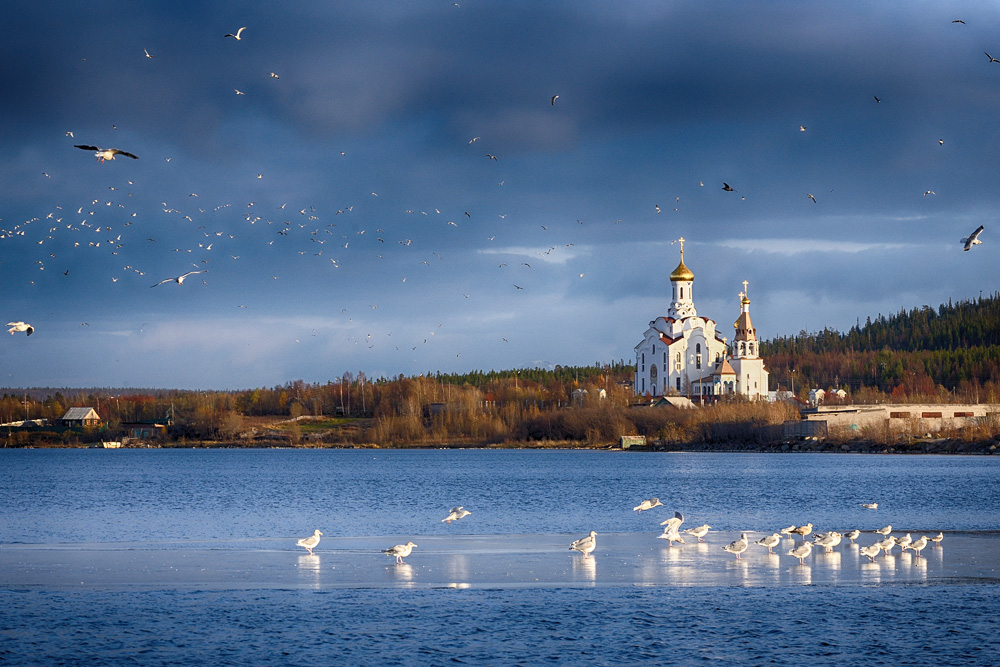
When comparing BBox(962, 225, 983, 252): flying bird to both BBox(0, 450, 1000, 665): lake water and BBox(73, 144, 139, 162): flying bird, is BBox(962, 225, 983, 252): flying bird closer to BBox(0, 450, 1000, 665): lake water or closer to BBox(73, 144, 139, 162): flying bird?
BBox(0, 450, 1000, 665): lake water

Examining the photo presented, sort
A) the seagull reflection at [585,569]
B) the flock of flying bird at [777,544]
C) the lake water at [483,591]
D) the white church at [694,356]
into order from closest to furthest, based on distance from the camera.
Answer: the lake water at [483,591]
the seagull reflection at [585,569]
the flock of flying bird at [777,544]
the white church at [694,356]

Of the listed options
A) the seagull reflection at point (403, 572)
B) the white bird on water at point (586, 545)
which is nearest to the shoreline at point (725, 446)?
the white bird on water at point (586, 545)

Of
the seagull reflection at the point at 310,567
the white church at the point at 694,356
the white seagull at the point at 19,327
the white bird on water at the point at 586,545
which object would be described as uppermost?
the white church at the point at 694,356

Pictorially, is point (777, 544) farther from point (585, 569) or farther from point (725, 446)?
point (725, 446)

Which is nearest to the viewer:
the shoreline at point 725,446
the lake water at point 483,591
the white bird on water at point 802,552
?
the lake water at point 483,591

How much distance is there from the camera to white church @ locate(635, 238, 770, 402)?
157 metres

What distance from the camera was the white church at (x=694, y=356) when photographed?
516ft

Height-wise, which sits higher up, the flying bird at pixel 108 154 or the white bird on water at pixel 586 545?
the flying bird at pixel 108 154

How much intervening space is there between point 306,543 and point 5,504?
94.5 feet

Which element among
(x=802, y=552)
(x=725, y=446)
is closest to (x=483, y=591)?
(x=802, y=552)

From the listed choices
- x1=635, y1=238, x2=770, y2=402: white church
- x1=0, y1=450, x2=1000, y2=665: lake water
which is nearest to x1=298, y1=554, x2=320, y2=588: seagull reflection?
x1=0, y1=450, x2=1000, y2=665: lake water

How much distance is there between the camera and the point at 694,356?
162 m

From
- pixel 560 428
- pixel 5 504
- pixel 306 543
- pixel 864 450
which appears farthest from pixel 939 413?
pixel 306 543

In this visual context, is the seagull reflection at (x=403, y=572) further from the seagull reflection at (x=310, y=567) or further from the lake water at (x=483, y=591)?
the seagull reflection at (x=310, y=567)
